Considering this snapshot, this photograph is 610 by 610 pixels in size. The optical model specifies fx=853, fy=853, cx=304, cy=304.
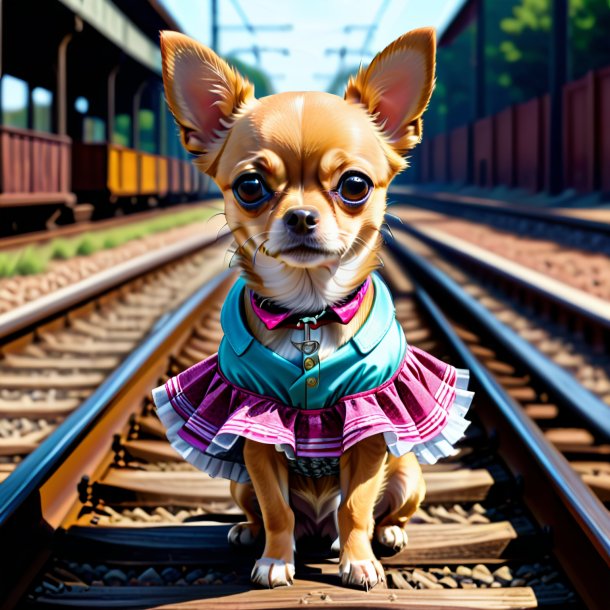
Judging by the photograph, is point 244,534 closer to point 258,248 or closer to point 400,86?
point 258,248

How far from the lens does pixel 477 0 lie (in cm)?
3744

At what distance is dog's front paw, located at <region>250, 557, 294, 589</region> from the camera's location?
2387 millimetres

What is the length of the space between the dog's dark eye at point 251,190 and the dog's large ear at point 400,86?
412 mm

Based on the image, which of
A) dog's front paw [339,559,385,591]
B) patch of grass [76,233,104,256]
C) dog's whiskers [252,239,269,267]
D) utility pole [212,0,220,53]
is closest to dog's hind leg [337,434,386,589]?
dog's front paw [339,559,385,591]

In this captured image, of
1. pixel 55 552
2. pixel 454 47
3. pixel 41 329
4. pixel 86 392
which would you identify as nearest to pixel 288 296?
pixel 55 552

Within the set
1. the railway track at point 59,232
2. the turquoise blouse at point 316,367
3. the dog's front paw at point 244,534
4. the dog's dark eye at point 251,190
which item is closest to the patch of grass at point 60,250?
the railway track at point 59,232

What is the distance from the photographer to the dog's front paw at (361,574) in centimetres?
237

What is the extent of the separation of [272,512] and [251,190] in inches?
35.7

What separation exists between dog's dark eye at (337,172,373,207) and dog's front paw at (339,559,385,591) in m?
1.01

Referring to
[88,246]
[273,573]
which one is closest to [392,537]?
[273,573]

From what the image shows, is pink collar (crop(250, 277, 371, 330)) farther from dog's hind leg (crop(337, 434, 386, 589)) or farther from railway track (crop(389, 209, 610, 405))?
railway track (crop(389, 209, 610, 405))

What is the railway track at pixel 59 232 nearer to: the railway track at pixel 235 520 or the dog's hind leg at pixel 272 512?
the railway track at pixel 235 520

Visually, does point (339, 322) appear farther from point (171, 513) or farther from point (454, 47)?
point (454, 47)

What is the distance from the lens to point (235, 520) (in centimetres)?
319
